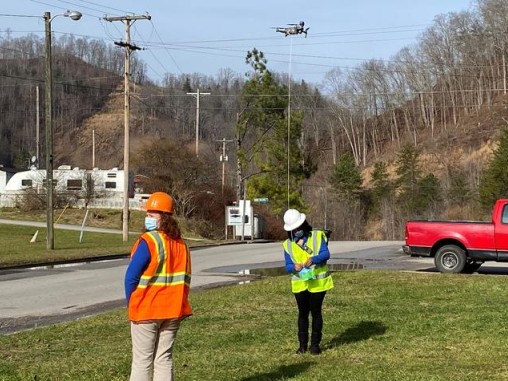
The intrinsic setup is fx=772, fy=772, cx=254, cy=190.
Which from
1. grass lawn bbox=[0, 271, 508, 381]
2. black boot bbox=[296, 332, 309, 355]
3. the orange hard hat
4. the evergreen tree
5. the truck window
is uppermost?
the evergreen tree

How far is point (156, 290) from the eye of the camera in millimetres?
5836

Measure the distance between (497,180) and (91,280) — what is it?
53.4 meters

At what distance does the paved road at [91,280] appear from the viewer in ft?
44.4

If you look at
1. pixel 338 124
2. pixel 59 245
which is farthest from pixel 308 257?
pixel 338 124

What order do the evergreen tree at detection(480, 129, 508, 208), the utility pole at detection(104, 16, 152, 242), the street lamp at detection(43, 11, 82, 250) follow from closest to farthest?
1. the street lamp at detection(43, 11, 82, 250)
2. the utility pole at detection(104, 16, 152, 242)
3. the evergreen tree at detection(480, 129, 508, 208)

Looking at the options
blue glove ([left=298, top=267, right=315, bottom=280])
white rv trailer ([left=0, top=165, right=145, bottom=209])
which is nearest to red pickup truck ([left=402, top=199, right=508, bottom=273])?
blue glove ([left=298, top=267, right=315, bottom=280])

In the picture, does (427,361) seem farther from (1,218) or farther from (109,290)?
(1,218)

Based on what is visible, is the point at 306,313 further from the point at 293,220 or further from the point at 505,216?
the point at 505,216

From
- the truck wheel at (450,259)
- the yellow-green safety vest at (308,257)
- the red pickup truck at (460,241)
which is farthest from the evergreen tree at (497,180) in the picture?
the yellow-green safety vest at (308,257)

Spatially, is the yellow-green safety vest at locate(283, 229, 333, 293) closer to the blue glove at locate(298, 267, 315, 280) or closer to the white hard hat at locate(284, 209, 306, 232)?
the blue glove at locate(298, 267, 315, 280)

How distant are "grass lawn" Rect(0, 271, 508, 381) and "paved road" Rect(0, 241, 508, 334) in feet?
5.68

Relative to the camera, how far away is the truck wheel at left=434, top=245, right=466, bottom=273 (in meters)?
19.0

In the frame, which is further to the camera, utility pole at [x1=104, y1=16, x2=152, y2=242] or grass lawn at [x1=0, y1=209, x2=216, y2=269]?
utility pole at [x1=104, y1=16, x2=152, y2=242]

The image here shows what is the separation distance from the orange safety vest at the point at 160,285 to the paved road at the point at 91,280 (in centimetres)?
616
